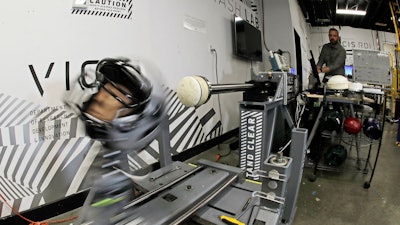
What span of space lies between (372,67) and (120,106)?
3.11 meters

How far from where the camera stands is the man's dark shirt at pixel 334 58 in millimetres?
3631

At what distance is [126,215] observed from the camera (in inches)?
40.6

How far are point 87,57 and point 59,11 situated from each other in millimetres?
374

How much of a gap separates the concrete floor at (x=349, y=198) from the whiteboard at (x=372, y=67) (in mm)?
1070

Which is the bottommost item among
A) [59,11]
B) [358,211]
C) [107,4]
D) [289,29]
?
[358,211]

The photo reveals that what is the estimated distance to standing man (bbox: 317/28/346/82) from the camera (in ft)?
11.9

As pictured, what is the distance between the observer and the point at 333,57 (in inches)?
147

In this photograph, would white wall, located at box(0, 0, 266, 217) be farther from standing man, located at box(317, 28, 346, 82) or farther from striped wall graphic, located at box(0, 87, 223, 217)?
standing man, located at box(317, 28, 346, 82)

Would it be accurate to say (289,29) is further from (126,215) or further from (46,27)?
(126,215)

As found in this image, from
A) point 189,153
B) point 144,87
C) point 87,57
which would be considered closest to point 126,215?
point 144,87

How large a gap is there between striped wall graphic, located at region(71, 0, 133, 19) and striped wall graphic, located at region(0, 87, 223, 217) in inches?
32.3

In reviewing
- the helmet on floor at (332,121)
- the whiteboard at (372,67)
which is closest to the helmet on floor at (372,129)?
the helmet on floor at (332,121)

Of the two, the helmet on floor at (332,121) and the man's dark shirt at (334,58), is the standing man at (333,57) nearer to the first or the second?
the man's dark shirt at (334,58)

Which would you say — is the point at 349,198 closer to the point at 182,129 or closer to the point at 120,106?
the point at 182,129
